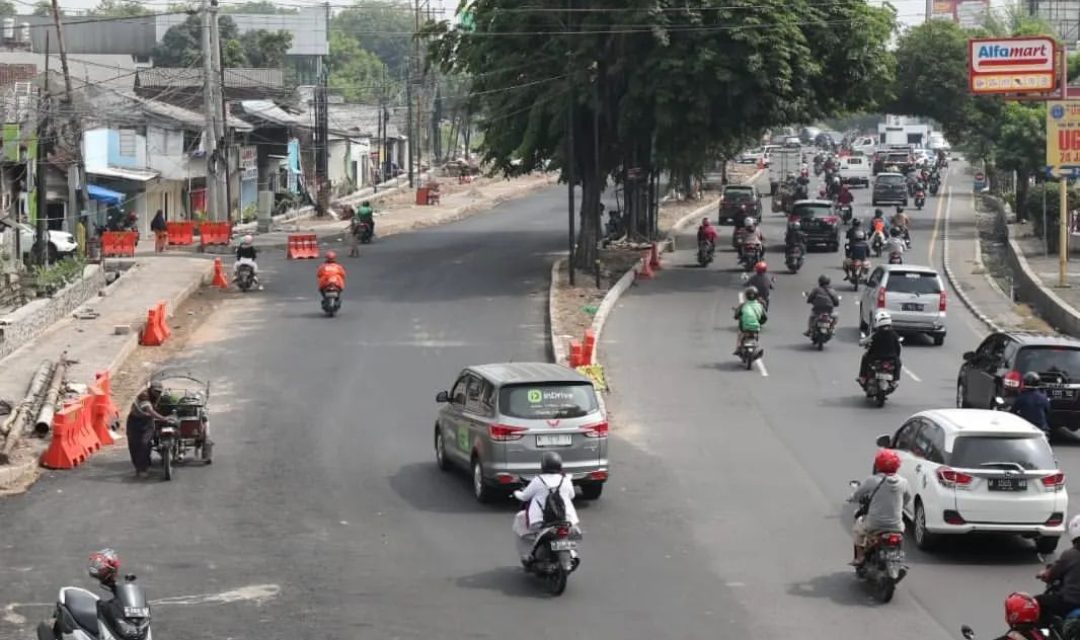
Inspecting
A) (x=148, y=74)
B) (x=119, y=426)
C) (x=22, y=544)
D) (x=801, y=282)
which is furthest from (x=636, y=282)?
(x=148, y=74)

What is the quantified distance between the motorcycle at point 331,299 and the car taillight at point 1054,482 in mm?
23910

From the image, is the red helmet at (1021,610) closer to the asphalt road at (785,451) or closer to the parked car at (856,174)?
the asphalt road at (785,451)

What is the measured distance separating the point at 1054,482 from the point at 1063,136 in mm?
30750

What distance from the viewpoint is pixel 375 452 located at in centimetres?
2391

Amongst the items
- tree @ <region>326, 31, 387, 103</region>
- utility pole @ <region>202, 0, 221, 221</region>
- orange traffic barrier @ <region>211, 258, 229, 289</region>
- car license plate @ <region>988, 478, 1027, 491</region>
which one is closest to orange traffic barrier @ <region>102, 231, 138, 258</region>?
utility pole @ <region>202, 0, 221, 221</region>

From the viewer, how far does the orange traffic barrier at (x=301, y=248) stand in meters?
51.8

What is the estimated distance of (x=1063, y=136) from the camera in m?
45.6

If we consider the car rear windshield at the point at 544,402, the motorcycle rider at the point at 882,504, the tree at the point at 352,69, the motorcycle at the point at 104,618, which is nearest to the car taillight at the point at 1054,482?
the motorcycle rider at the point at 882,504

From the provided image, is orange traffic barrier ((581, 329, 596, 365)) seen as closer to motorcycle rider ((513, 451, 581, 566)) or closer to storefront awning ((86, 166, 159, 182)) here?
motorcycle rider ((513, 451, 581, 566))

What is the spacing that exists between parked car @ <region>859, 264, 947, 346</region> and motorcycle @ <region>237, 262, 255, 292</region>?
1652 centimetres

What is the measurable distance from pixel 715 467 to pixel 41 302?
18.8 m

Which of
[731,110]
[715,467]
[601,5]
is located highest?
[601,5]

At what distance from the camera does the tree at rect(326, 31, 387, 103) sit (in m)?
147

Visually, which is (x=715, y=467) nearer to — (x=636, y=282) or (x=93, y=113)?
(x=636, y=282)
